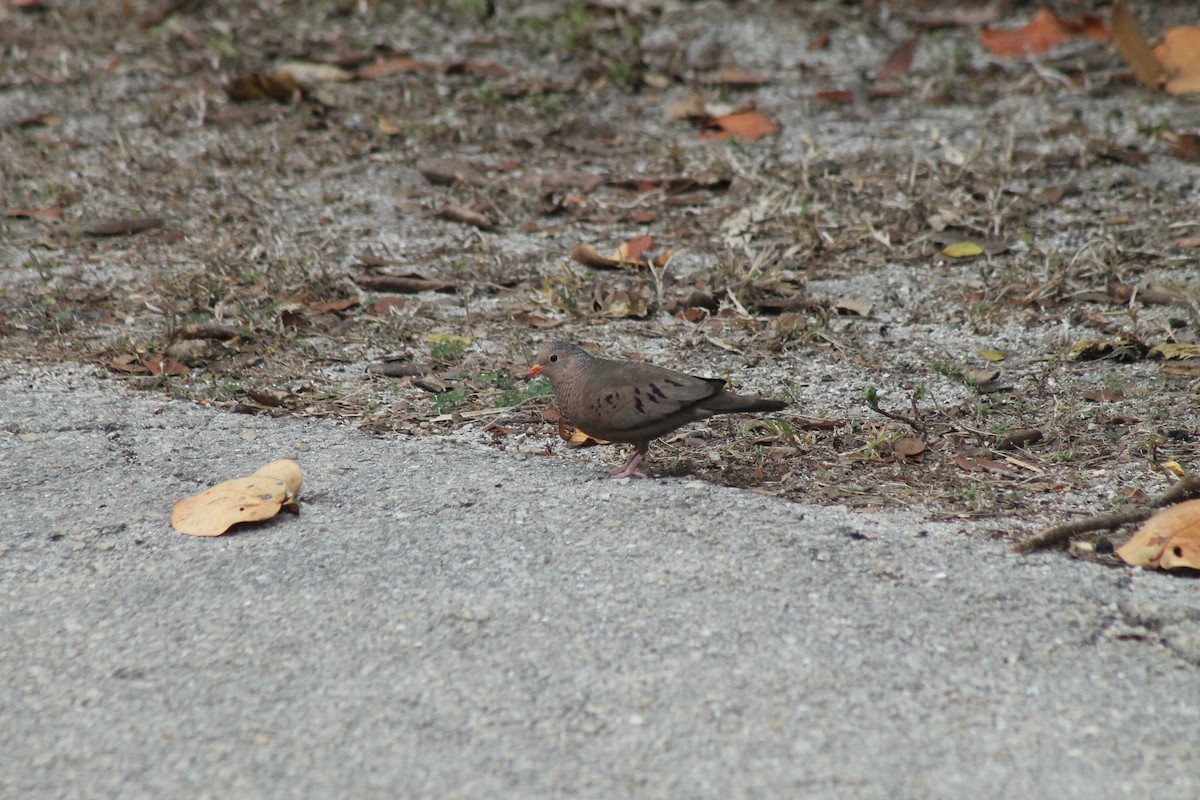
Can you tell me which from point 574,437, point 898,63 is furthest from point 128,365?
point 898,63

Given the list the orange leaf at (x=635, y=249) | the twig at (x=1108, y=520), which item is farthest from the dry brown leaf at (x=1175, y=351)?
the orange leaf at (x=635, y=249)

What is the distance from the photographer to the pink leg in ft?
14.3

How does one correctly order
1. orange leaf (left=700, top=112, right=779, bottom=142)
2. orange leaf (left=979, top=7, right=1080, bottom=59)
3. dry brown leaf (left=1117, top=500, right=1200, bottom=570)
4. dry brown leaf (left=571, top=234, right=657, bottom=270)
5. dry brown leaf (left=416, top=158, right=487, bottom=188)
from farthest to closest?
orange leaf (left=979, top=7, right=1080, bottom=59) < orange leaf (left=700, top=112, right=779, bottom=142) < dry brown leaf (left=416, top=158, right=487, bottom=188) < dry brown leaf (left=571, top=234, right=657, bottom=270) < dry brown leaf (left=1117, top=500, right=1200, bottom=570)

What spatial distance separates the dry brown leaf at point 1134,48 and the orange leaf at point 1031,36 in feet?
1.79

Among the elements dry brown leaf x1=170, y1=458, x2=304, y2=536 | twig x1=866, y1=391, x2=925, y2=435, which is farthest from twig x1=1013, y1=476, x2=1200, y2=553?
dry brown leaf x1=170, y1=458, x2=304, y2=536

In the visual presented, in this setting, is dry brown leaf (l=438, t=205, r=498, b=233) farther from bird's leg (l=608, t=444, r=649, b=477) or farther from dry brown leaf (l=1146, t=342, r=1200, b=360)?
dry brown leaf (l=1146, t=342, r=1200, b=360)

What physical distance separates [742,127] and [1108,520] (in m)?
4.69

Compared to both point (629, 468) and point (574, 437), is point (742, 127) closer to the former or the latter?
point (574, 437)

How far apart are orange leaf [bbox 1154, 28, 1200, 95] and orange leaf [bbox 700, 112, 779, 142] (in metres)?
2.58

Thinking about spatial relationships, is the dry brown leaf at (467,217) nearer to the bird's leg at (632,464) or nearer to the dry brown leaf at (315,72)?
the dry brown leaf at (315,72)

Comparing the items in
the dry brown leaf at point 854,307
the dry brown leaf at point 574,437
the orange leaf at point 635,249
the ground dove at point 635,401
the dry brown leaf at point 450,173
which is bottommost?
the dry brown leaf at point 574,437

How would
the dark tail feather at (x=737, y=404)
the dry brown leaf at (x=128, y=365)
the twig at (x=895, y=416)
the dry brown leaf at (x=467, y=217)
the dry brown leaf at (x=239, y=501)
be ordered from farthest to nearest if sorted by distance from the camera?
the dry brown leaf at (x=467, y=217) < the dry brown leaf at (x=128, y=365) < the twig at (x=895, y=416) < the dark tail feather at (x=737, y=404) < the dry brown leaf at (x=239, y=501)

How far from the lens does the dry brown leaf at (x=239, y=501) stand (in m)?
3.86

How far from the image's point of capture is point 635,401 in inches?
167
